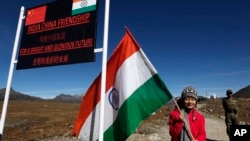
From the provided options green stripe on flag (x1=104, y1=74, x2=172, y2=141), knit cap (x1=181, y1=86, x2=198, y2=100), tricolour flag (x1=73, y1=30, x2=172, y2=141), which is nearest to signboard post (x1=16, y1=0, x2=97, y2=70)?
tricolour flag (x1=73, y1=30, x2=172, y2=141)

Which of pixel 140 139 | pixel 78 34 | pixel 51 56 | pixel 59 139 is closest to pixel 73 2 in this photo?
pixel 78 34

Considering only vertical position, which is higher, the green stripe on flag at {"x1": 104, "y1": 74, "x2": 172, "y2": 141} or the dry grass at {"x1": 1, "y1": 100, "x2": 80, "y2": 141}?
the dry grass at {"x1": 1, "y1": 100, "x2": 80, "y2": 141}

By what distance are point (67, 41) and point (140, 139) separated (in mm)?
8895

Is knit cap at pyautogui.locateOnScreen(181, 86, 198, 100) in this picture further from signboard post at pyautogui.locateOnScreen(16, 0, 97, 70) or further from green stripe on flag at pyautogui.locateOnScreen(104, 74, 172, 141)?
signboard post at pyautogui.locateOnScreen(16, 0, 97, 70)

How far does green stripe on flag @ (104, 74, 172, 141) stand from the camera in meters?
6.25

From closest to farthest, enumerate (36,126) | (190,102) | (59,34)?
1. (190,102)
2. (59,34)
3. (36,126)

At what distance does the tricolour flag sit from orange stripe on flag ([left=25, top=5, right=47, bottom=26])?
2895mm

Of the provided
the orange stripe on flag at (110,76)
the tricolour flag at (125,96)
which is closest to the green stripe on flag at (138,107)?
the tricolour flag at (125,96)

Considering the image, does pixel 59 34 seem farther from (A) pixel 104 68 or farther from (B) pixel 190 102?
(B) pixel 190 102

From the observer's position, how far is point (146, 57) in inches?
256

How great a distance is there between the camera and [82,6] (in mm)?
7660

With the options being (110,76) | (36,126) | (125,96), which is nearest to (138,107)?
(125,96)

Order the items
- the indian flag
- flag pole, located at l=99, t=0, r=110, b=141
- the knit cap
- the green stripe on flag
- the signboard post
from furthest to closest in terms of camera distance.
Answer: the indian flag
the signboard post
the green stripe on flag
flag pole, located at l=99, t=0, r=110, b=141
the knit cap

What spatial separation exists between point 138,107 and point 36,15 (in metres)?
4.47
